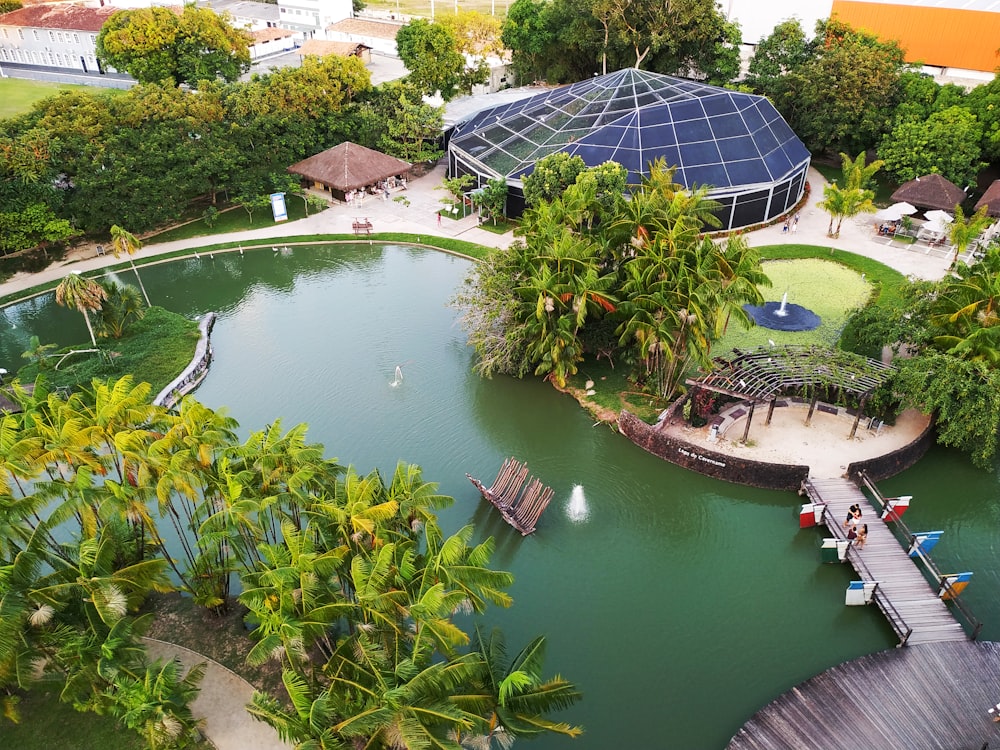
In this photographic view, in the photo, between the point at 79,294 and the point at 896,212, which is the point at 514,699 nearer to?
the point at 79,294

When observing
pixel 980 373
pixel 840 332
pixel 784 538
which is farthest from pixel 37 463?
pixel 840 332

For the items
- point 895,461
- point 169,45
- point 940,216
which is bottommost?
point 895,461

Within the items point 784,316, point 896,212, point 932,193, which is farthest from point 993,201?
point 784,316

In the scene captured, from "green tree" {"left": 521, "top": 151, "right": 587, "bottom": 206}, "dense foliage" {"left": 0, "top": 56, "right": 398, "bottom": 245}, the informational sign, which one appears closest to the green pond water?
"dense foliage" {"left": 0, "top": 56, "right": 398, "bottom": 245}

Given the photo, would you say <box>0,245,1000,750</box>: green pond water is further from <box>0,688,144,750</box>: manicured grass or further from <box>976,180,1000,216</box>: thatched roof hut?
<box>976,180,1000,216</box>: thatched roof hut

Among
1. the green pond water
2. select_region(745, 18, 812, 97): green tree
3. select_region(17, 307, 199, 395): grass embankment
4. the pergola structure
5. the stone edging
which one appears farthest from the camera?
select_region(745, 18, 812, 97): green tree

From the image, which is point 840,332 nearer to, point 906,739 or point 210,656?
point 906,739

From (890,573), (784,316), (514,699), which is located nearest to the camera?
(514,699)
